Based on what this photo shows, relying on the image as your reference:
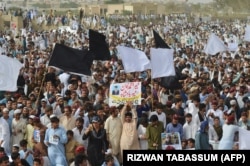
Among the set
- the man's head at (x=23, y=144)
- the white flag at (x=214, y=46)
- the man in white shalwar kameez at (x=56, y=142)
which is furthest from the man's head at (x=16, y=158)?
the white flag at (x=214, y=46)

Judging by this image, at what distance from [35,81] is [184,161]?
32.3ft

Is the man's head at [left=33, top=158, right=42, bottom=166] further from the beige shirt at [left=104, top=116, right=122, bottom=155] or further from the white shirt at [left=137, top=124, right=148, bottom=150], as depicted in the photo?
the white shirt at [left=137, top=124, right=148, bottom=150]

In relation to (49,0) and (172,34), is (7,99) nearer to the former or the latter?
(172,34)

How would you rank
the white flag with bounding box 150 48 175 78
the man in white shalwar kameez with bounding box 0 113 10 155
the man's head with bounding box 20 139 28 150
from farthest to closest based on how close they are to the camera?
the white flag with bounding box 150 48 175 78
the man in white shalwar kameez with bounding box 0 113 10 155
the man's head with bounding box 20 139 28 150

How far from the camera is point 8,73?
12469mm

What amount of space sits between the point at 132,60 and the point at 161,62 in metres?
0.95

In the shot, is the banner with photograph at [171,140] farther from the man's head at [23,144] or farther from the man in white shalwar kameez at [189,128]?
the man's head at [23,144]

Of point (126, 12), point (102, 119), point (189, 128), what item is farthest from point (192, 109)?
point (126, 12)

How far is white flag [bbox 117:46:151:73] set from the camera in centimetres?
1529

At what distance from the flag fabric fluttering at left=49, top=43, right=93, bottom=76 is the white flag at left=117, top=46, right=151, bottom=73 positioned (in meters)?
1.32

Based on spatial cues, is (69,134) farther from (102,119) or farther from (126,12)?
(126,12)

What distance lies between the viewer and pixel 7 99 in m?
13.8

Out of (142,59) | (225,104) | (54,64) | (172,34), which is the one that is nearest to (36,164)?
(54,64)

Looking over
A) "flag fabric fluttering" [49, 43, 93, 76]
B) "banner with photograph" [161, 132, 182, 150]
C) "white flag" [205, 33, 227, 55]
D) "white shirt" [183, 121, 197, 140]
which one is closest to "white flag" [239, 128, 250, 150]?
"banner with photograph" [161, 132, 182, 150]
